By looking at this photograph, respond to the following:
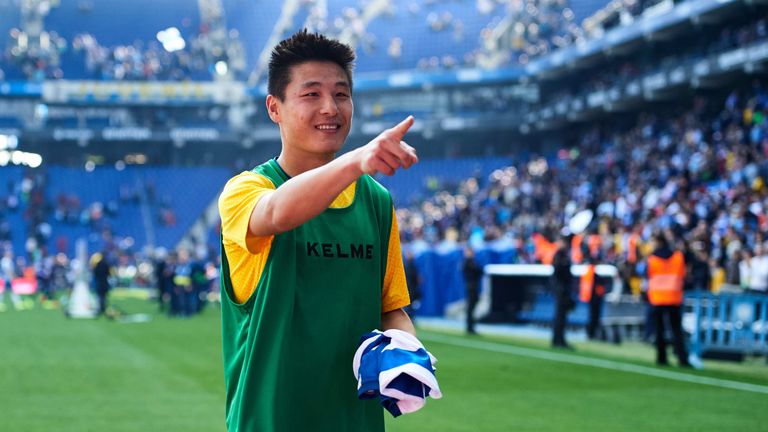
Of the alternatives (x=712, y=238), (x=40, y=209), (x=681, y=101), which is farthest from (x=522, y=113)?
(x=712, y=238)

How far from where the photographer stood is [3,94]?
178 feet

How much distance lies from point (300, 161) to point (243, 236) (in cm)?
43

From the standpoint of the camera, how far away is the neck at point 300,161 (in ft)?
10.8

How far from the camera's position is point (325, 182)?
2734 millimetres

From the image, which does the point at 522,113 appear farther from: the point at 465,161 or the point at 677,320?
the point at 677,320

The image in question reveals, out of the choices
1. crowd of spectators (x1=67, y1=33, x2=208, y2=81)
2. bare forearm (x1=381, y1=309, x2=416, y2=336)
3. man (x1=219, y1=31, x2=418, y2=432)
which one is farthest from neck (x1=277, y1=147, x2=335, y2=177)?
crowd of spectators (x1=67, y1=33, x2=208, y2=81)

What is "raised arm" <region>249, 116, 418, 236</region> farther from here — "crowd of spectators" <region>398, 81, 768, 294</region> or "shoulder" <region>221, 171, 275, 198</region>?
"crowd of spectators" <region>398, 81, 768, 294</region>

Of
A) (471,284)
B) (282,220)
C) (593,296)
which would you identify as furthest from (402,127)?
(471,284)

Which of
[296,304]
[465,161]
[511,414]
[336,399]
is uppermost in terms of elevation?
[465,161]

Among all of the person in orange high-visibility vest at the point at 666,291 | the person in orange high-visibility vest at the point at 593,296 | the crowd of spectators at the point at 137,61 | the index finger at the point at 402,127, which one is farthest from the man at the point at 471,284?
the crowd of spectators at the point at 137,61

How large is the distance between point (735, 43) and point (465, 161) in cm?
2134

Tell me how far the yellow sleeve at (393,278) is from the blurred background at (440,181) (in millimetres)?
7119

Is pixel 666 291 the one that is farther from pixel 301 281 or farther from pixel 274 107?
pixel 301 281

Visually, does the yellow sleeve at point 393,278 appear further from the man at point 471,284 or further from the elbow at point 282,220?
the man at point 471,284
